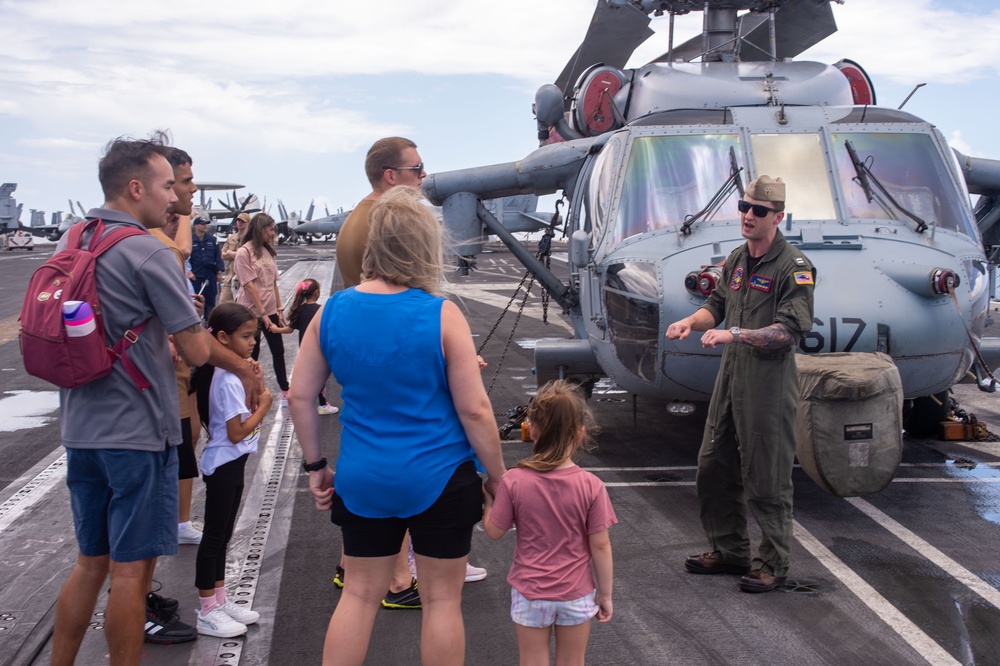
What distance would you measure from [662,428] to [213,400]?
492cm

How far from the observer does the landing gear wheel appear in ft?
25.7

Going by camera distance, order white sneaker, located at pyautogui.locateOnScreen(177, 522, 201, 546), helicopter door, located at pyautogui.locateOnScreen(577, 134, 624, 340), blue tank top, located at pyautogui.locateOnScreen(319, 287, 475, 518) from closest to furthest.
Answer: blue tank top, located at pyautogui.locateOnScreen(319, 287, 475, 518)
white sneaker, located at pyautogui.locateOnScreen(177, 522, 201, 546)
helicopter door, located at pyautogui.locateOnScreen(577, 134, 624, 340)

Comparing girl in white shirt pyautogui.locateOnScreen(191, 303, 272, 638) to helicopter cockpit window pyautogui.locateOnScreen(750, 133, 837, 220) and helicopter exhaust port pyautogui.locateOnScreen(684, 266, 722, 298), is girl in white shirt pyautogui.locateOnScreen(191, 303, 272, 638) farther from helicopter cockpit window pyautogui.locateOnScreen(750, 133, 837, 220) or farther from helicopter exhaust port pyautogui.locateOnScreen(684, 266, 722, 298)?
helicopter cockpit window pyautogui.locateOnScreen(750, 133, 837, 220)

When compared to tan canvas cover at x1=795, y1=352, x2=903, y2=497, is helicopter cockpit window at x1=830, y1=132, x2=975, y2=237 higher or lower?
higher

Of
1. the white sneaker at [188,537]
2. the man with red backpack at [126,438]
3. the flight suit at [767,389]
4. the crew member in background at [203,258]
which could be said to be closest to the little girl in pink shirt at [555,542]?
the man with red backpack at [126,438]

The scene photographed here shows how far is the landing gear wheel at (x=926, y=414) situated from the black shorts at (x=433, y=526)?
5.72 metres

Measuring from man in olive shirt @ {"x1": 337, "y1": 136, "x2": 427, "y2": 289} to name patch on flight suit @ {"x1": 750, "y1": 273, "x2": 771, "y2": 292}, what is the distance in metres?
1.69

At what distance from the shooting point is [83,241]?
361 centimetres

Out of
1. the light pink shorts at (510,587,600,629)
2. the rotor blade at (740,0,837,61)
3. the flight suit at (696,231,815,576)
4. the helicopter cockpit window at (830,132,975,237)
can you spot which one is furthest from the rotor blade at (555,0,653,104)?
the light pink shorts at (510,587,600,629)

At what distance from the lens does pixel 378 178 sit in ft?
14.6

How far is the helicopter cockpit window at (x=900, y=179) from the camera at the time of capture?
6645 millimetres

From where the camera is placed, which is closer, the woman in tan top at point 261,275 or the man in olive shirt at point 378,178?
the man in olive shirt at point 378,178

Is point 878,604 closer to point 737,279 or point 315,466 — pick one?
point 737,279

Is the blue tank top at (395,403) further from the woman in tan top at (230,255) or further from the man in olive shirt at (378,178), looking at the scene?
the woman in tan top at (230,255)
